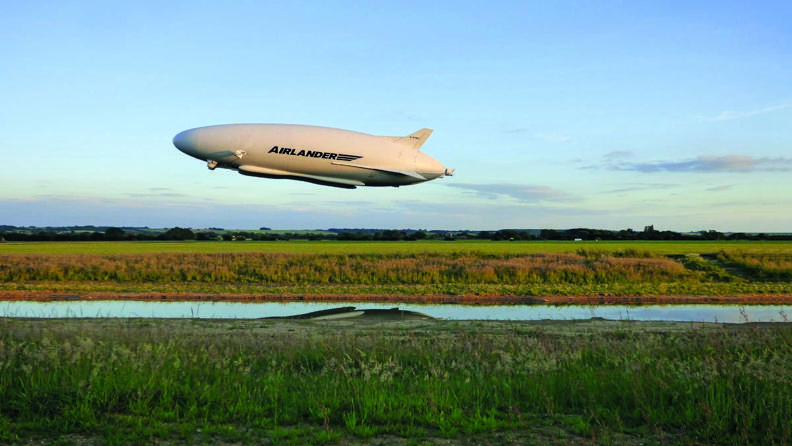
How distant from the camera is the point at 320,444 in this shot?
22.9 ft

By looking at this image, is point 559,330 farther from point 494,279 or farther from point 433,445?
point 494,279

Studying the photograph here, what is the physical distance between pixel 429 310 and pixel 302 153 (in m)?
10.3

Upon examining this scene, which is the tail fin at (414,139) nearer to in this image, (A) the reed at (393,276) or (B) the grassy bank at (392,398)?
(B) the grassy bank at (392,398)

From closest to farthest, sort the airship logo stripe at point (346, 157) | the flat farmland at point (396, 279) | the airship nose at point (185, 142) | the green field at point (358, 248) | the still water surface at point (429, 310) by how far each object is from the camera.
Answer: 1. the airship logo stripe at point (346, 157)
2. the airship nose at point (185, 142)
3. the still water surface at point (429, 310)
4. the flat farmland at point (396, 279)
5. the green field at point (358, 248)

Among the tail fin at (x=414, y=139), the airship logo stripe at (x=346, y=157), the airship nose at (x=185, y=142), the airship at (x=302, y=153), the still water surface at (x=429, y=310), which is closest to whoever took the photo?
the airship at (x=302, y=153)

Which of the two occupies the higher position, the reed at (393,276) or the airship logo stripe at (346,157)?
the airship logo stripe at (346,157)

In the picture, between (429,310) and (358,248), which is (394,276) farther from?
(358,248)

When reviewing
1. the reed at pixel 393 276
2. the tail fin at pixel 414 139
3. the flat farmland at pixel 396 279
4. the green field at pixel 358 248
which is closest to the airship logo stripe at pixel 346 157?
the tail fin at pixel 414 139

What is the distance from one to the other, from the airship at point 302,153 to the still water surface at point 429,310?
6.47 meters

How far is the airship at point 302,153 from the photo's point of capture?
65.6 feet

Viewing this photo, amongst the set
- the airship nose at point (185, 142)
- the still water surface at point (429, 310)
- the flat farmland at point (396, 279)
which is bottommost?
the still water surface at point (429, 310)

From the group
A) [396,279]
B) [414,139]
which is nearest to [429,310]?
[414,139]

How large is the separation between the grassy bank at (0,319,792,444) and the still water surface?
42.0ft

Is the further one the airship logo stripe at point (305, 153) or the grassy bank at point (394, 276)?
the grassy bank at point (394, 276)
